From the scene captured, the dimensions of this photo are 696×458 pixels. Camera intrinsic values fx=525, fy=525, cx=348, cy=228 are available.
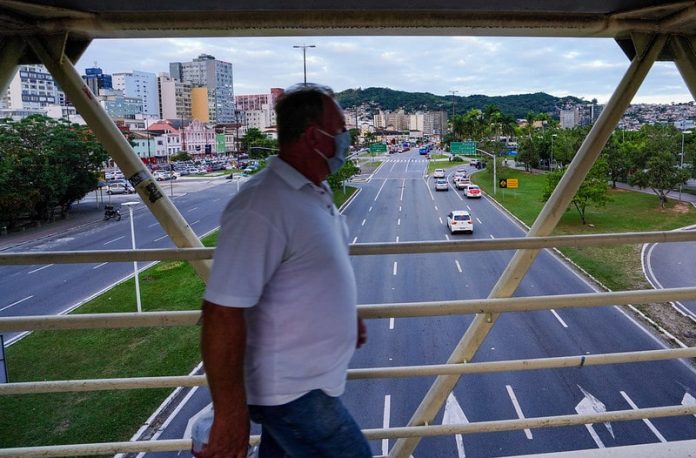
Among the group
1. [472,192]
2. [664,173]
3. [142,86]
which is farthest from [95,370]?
[142,86]

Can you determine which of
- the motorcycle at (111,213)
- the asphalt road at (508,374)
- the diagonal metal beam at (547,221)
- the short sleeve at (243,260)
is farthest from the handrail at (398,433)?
the motorcycle at (111,213)

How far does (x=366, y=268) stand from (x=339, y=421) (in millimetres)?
14872

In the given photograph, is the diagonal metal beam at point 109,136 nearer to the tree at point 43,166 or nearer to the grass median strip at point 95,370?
the grass median strip at point 95,370

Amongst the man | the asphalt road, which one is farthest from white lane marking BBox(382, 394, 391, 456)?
the man

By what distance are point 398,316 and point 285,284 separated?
0.60 m

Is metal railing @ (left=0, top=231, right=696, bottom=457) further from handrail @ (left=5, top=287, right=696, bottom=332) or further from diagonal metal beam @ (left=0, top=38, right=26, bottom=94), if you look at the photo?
diagonal metal beam @ (left=0, top=38, right=26, bottom=94)

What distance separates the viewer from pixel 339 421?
3.85ft

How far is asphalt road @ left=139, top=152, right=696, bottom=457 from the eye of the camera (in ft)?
23.1

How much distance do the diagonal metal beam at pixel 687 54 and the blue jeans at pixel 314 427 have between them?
184cm

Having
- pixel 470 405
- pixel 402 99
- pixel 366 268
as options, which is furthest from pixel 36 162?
pixel 470 405

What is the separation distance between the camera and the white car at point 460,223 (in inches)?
648

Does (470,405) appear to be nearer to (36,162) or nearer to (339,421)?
(339,421)

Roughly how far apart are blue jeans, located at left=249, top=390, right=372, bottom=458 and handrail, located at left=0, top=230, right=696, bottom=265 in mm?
504

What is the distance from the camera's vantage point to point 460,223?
1684cm
